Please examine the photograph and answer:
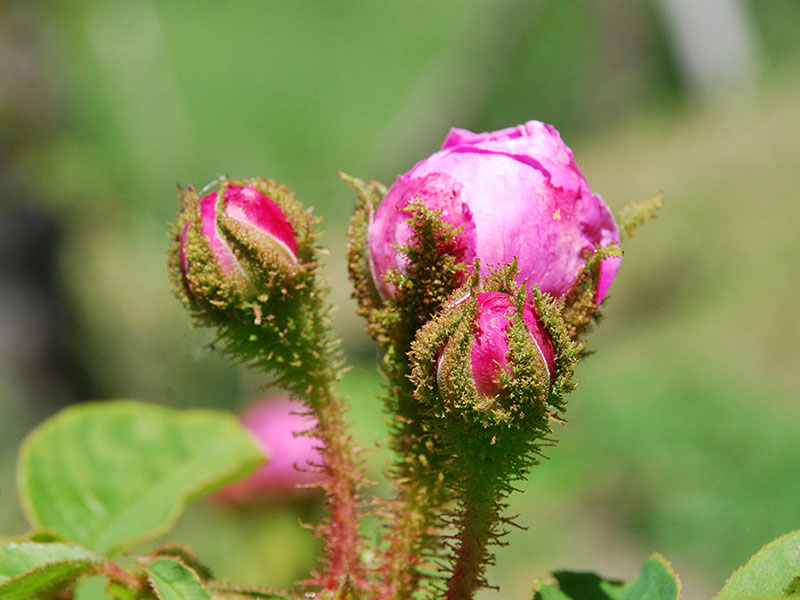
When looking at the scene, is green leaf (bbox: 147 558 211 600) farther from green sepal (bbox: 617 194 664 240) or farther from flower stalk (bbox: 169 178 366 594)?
green sepal (bbox: 617 194 664 240)

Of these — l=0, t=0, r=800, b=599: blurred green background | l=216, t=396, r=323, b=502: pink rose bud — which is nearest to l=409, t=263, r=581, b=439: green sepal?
l=0, t=0, r=800, b=599: blurred green background

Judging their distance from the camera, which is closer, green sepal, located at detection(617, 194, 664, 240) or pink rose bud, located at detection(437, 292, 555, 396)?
pink rose bud, located at detection(437, 292, 555, 396)

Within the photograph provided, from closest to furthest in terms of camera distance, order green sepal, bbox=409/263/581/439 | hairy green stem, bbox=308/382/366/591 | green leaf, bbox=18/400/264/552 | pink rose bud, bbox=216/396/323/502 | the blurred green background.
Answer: green sepal, bbox=409/263/581/439
hairy green stem, bbox=308/382/366/591
green leaf, bbox=18/400/264/552
pink rose bud, bbox=216/396/323/502
the blurred green background

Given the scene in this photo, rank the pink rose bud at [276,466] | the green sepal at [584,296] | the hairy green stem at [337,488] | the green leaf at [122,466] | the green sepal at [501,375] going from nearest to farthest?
the green sepal at [501,375] → the green sepal at [584,296] → the hairy green stem at [337,488] → the green leaf at [122,466] → the pink rose bud at [276,466]

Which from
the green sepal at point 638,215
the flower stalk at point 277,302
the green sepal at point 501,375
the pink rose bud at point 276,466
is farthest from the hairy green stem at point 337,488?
the pink rose bud at point 276,466

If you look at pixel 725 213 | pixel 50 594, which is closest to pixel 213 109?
pixel 725 213

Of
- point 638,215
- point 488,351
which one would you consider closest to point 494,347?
point 488,351

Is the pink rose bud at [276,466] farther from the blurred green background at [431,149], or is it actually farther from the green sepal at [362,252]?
the green sepal at [362,252]
